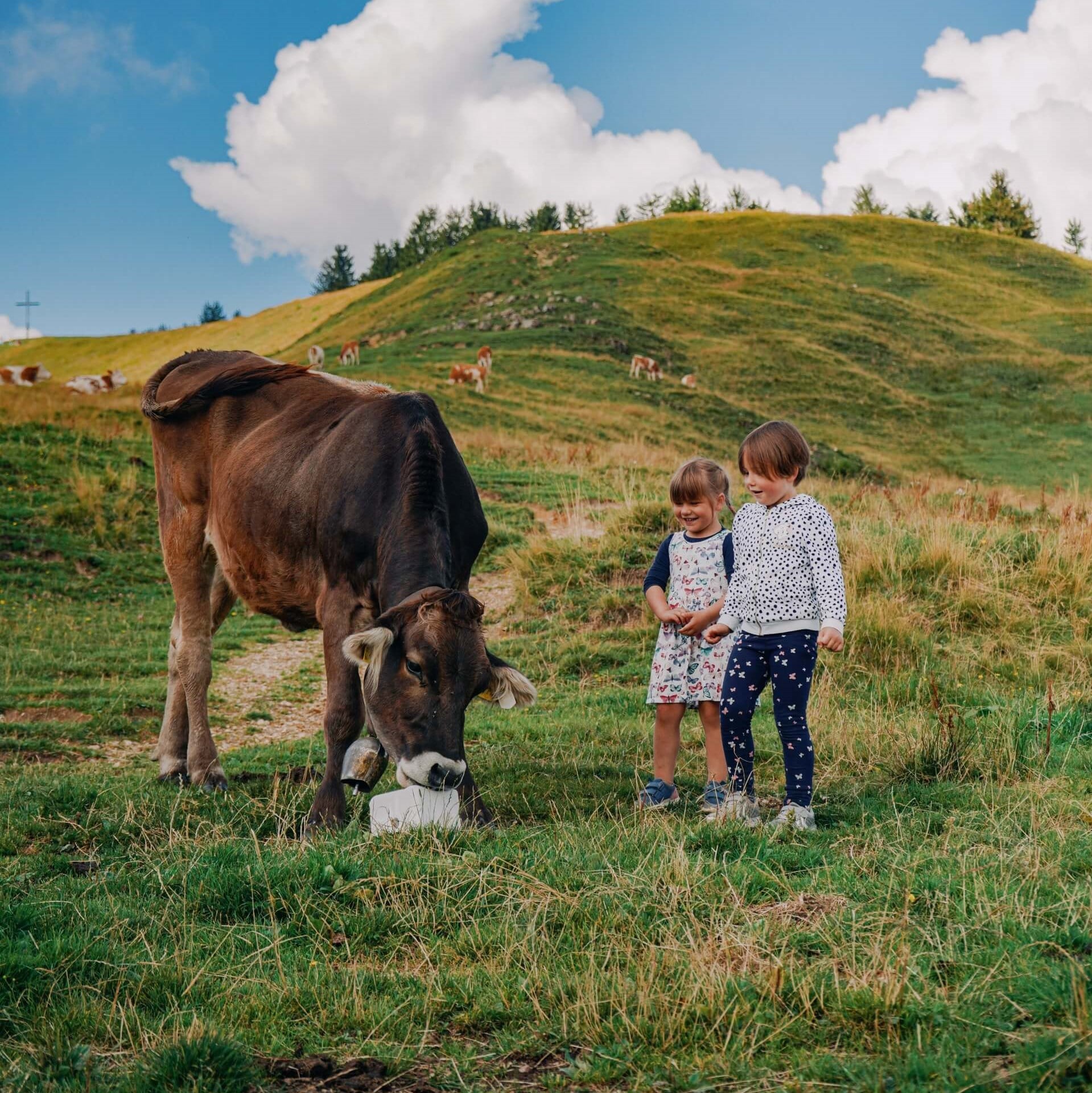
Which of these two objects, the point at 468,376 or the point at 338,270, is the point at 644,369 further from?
the point at 338,270

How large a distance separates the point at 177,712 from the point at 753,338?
153ft

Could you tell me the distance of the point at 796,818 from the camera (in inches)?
212

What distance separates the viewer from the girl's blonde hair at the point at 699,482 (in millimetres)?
6262

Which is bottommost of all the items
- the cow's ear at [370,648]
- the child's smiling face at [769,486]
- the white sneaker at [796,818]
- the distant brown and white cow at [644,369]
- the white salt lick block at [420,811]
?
the white sneaker at [796,818]

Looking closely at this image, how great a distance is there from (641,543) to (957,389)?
40.0m

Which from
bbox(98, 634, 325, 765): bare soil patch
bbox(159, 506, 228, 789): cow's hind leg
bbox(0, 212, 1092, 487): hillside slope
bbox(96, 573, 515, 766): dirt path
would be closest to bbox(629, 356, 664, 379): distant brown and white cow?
bbox(0, 212, 1092, 487): hillside slope

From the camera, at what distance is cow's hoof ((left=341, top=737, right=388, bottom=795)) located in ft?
17.4

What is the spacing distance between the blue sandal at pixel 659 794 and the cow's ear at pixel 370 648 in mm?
1687

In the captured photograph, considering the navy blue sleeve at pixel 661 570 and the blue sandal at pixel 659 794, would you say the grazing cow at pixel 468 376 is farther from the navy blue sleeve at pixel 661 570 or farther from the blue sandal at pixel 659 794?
the blue sandal at pixel 659 794

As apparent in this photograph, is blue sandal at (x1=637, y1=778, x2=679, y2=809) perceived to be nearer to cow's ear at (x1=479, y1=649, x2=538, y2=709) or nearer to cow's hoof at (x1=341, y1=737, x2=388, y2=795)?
cow's ear at (x1=479, y1=649, x2=538, y2=709)

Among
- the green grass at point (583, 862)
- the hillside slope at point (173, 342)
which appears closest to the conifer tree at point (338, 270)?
the hillside slope at point (173, 342)

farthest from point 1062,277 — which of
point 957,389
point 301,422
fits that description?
point 301,422

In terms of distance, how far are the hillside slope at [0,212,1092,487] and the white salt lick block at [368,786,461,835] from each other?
19.8 metres

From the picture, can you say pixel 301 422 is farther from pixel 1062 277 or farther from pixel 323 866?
pixel 1062 277
